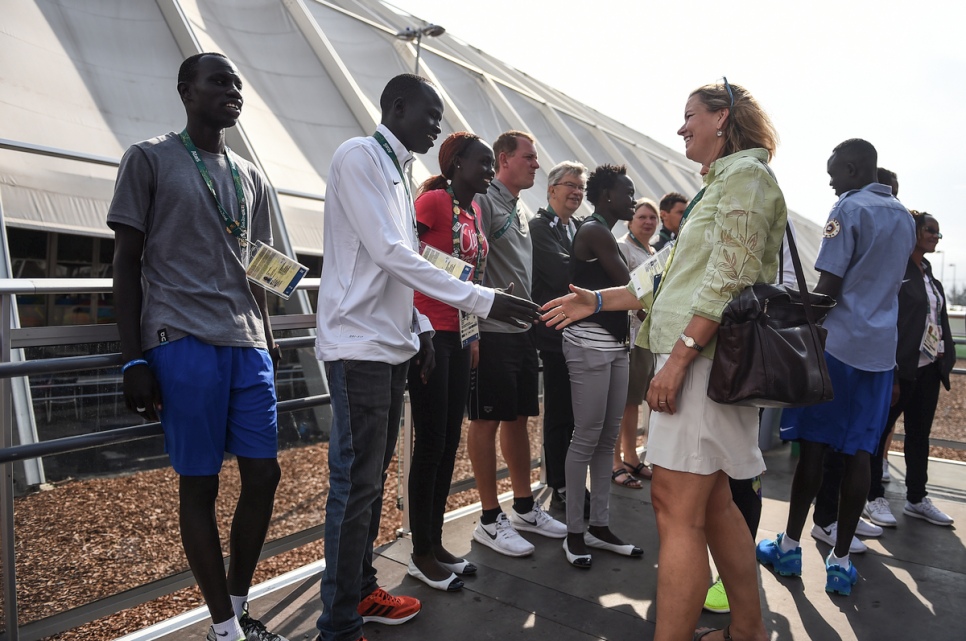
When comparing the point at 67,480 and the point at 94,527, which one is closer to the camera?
the point at 67,480

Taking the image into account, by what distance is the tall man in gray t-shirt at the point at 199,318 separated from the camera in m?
2.27

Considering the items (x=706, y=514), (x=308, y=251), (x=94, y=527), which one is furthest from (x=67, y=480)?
(x=308, y=251)

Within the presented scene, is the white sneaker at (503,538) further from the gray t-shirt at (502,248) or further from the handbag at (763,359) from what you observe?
the handbag at (763,359)

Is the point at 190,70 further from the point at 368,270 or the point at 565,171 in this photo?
the point at 565,171

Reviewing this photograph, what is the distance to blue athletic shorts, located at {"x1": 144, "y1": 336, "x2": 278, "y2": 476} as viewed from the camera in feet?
7.55

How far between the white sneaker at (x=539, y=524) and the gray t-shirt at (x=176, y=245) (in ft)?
7.50

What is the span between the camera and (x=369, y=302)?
246 centimetres

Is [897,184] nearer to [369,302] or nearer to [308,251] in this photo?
[369,302]

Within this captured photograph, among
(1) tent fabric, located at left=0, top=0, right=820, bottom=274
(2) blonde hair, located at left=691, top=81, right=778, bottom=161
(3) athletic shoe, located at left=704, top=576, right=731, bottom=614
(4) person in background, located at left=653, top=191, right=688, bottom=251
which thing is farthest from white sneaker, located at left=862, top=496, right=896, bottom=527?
(1) tent fabric, located at left=0, top=0, right=820, bottom=274

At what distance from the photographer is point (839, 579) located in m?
3.35

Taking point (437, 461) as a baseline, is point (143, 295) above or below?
above

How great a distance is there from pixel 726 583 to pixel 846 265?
1824mm

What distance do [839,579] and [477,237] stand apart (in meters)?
2.49

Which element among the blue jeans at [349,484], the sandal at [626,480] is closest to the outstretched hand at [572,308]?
the blue jeans at [349,484]
